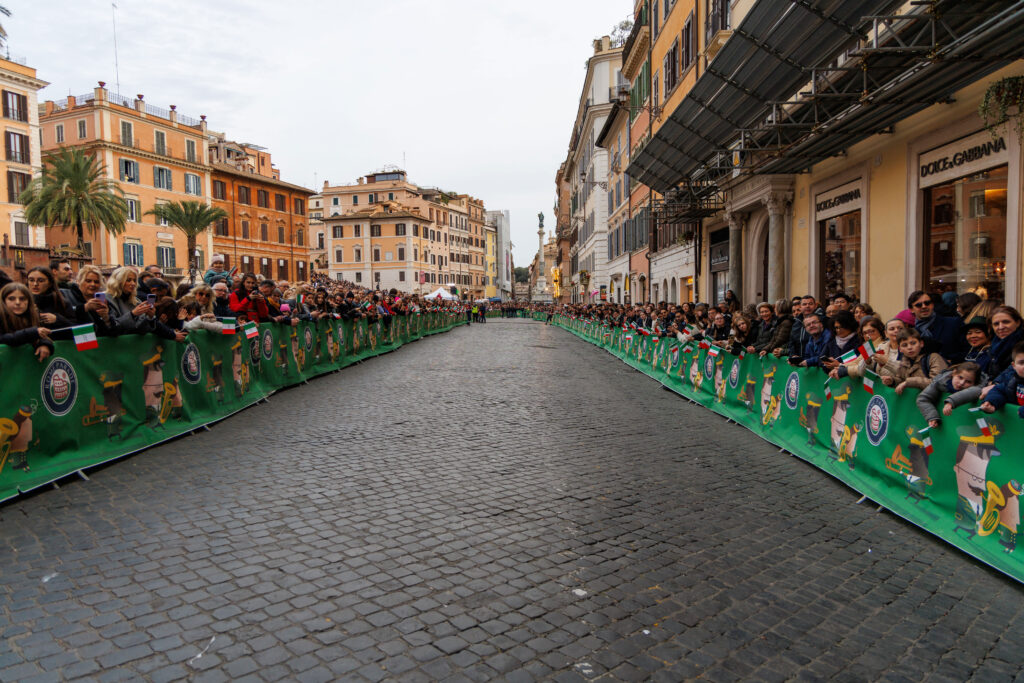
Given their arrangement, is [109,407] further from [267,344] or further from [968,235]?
[968,235]

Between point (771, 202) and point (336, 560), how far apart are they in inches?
608

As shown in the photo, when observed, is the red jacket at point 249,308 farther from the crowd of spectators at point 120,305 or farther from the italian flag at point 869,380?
the italian flag at point 869,380

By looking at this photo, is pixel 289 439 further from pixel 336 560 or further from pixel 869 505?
pixel 869 505

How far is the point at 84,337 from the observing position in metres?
6.40

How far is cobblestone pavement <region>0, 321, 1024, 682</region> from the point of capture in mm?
3131

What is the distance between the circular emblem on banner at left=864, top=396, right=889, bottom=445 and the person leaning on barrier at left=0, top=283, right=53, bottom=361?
7267 millimetres

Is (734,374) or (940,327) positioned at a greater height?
(940,327)

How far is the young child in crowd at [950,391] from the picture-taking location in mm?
4703

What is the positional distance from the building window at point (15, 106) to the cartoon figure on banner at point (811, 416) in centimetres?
5585

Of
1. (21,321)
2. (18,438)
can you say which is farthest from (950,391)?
(21,321)

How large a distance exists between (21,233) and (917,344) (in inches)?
2227

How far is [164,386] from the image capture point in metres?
7.89

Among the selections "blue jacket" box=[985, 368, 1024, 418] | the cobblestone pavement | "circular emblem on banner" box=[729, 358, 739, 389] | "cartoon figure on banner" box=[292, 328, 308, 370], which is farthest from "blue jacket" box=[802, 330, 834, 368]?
"cartoon figure on banner" box=[292, 328, 308, 370]

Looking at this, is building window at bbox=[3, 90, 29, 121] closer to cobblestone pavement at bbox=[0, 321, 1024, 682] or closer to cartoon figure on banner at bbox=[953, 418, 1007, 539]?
cobblestone pavement at bbox=[0, 321, 1024, 682]
